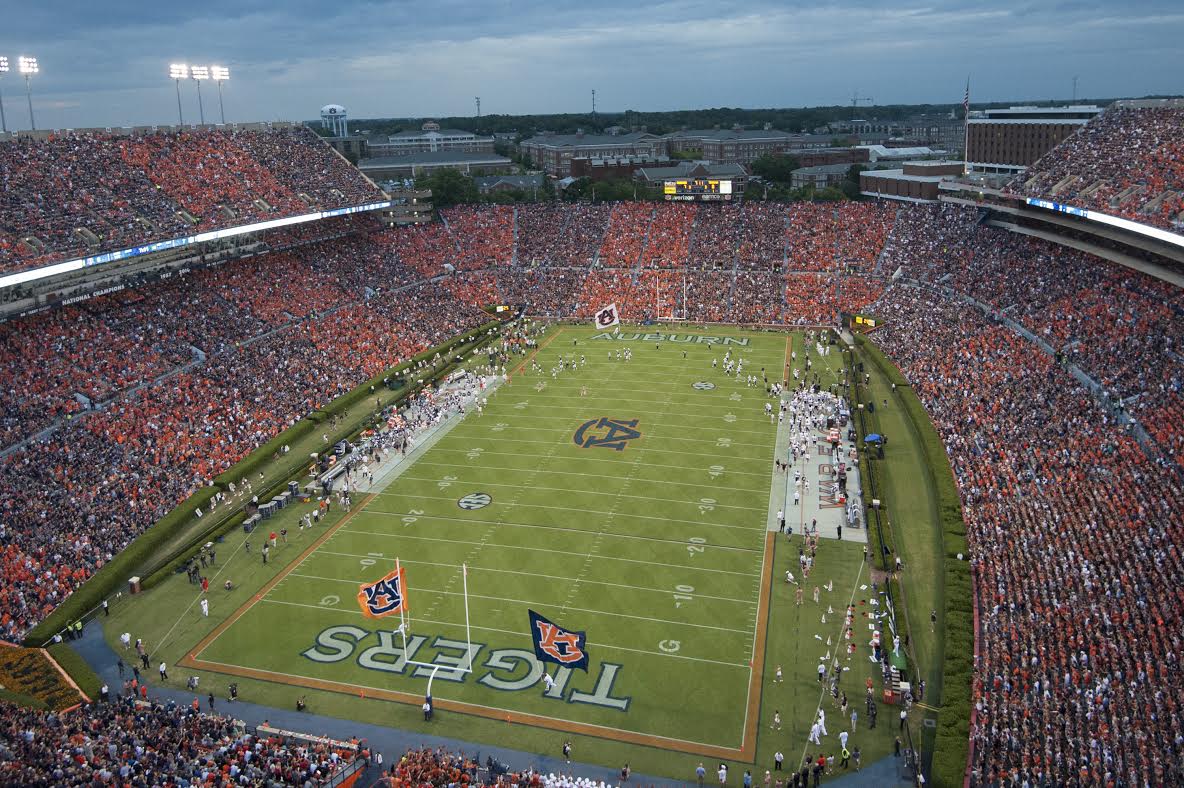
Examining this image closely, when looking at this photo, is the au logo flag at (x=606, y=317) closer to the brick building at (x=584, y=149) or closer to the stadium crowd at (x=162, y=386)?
the stadium crowd at (x=162, y=386)

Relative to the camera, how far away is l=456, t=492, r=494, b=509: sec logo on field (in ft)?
102

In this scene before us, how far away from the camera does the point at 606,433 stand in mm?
37688

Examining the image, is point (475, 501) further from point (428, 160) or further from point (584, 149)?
point (584, 149)

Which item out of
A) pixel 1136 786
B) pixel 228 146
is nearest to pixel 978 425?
pixel 1136 786

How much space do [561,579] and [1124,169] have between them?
34899mm

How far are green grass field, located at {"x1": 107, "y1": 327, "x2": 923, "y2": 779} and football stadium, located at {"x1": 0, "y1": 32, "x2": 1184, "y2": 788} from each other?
119mm

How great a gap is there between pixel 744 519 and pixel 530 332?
2980 centimetres

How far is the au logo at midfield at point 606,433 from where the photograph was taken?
120 feet

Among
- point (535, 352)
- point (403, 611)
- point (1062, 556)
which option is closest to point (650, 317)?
point (535, 352)

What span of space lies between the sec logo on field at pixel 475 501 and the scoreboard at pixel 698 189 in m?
46.9

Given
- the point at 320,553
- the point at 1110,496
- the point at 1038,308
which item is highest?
the point at 1038,308

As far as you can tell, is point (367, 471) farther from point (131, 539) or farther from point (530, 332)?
point (530, 332)

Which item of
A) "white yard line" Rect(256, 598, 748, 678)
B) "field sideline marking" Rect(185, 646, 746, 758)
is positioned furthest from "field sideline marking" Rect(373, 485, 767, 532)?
"field sideline marking" Rect(185, 646, 746, 758)

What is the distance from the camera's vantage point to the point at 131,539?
28.4 meters
